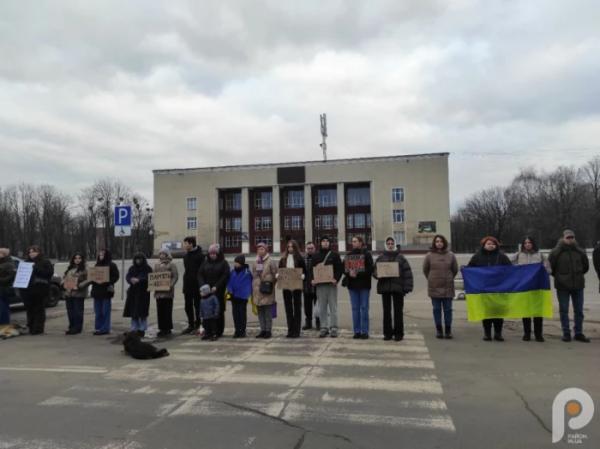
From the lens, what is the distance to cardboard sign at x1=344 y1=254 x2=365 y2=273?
10.0 m

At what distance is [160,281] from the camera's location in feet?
36.4

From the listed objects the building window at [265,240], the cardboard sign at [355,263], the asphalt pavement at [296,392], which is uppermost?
the building window at [265,240]

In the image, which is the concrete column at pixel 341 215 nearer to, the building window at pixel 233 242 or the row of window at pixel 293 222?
the row of window at pixel 293 222

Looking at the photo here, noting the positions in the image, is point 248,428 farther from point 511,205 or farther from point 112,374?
point 511,205

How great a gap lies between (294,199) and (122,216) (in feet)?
235

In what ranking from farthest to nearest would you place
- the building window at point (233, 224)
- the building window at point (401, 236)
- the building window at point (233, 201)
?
the building window at point (233, 201), the building window at point (233, 224), the building window at point (401, 236)

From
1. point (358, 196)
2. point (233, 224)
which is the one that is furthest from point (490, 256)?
point (233, 224)

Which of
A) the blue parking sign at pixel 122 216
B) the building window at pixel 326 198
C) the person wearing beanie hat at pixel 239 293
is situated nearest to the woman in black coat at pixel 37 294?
the person wearing beanie hat at pixel 239 293

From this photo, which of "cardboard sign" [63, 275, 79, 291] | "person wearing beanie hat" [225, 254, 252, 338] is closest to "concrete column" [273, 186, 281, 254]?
"cardboard sign" [63, 275, 79, 291]

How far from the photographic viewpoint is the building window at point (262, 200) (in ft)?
293

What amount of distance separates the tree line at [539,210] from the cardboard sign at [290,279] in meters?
82.1

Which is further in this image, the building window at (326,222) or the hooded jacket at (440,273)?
the building window at (326,222)

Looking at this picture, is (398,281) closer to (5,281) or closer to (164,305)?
(164,305)

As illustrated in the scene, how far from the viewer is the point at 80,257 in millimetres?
12203
